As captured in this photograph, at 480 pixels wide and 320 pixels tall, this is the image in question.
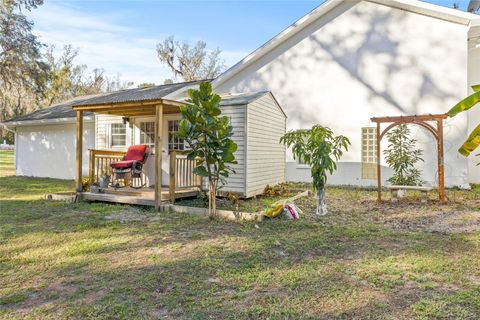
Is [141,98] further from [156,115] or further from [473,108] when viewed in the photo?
[473,108]

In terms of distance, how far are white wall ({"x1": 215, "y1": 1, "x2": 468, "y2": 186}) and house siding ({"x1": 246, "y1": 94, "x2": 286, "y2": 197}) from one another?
2682mm

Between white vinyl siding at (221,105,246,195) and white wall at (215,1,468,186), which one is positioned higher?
white wall at (215,1,468,186)

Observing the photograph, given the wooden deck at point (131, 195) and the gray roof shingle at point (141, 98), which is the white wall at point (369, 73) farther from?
the wooden deck at point (131, 195)

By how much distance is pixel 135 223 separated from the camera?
609cm

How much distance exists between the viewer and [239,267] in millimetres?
3807

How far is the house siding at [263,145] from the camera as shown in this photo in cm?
846

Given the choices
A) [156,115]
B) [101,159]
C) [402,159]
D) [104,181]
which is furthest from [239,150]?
[402,159]

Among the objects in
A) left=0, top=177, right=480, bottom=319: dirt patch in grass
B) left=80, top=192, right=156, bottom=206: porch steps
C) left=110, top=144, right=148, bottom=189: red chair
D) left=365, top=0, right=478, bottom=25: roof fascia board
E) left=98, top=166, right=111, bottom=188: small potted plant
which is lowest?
left=0, top=177, right=480, bottom=319: dirt patch in grass

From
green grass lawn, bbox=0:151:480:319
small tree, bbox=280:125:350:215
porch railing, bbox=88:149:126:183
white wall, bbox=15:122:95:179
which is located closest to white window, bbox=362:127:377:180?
green grass lawn, bbox=0:151:480:319

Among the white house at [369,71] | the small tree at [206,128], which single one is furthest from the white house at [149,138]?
the white house at [369,71]

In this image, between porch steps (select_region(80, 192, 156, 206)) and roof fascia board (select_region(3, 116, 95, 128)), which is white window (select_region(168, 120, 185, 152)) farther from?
roof fascia board (select_region(3, 116, 95, 128))

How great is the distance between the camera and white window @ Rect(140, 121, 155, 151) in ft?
35.6

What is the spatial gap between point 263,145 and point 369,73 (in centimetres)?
522

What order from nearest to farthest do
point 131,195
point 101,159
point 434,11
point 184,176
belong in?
1. point 131,195
2. point 184,176
3. point 101,159
4. point 434,11
